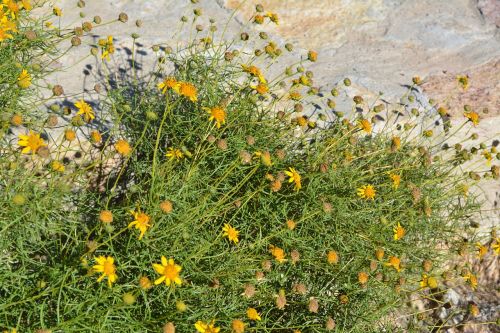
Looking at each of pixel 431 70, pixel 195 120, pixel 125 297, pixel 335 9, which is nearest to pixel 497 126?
pixel 431 70

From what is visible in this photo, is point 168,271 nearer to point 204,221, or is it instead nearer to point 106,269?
point 106,269

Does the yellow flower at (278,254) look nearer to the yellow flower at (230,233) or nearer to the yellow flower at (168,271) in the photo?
the yellow flower at (230,233)

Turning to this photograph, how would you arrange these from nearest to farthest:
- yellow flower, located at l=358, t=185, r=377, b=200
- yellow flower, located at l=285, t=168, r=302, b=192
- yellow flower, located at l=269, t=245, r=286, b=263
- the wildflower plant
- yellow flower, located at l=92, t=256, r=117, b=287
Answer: yellow flower, located at l=92, t=256, r=117, b=287 < the wildflower plant < yellow flower, located at l=269, t=245, r=286, b=263 < yellow flower, located at l=285, t=168, r=302, b=192 < yellow flower, located at l=358, t=185, r=377, b=200

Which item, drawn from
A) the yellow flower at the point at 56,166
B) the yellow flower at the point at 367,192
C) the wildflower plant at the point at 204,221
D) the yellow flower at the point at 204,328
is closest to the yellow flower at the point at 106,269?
the wildflower plant at the point at 204,221

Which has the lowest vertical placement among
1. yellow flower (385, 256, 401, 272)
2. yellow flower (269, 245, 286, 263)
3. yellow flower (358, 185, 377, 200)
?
yellow flower (385, 256, 401, 272)

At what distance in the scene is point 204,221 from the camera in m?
2.45

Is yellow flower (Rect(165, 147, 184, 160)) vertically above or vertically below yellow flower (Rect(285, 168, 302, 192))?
above

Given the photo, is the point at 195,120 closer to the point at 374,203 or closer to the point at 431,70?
the point at 374,203

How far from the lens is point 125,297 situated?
203 cm

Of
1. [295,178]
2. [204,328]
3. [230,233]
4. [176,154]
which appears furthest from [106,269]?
[295,178]

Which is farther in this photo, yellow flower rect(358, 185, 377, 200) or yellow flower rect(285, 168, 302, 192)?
yellow flower rect(358, 185, 377, 200)

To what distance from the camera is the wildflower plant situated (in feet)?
7.59

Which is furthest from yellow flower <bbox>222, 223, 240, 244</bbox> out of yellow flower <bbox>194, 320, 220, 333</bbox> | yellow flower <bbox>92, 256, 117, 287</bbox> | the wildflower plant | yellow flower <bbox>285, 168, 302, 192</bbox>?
yellow flower <bbox>92, 256, 117, 287</bbox>

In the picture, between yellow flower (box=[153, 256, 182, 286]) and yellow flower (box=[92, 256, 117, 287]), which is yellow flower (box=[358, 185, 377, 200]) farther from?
yellow flower (box=[92, 256, 117, 287])
